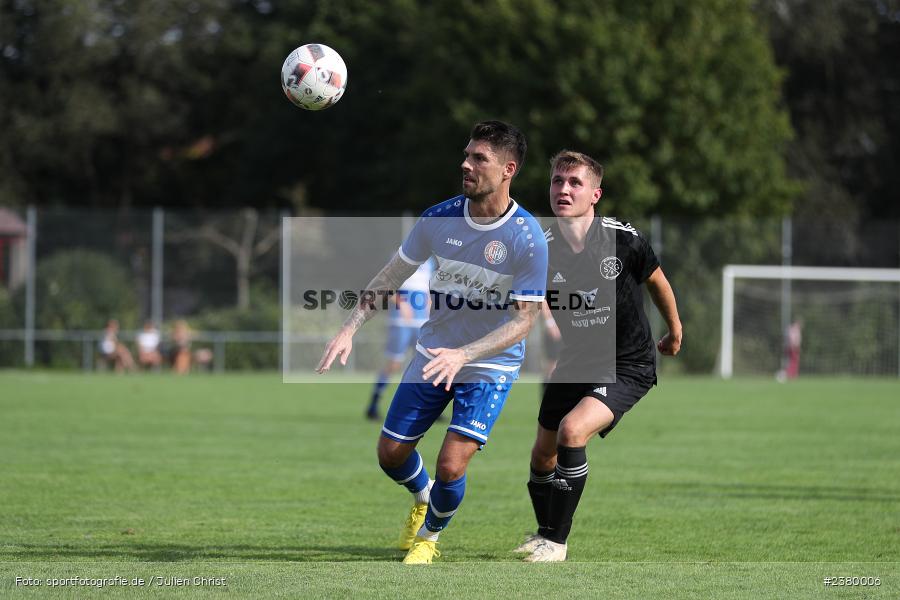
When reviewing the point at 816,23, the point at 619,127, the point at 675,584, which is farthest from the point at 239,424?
the point at 816,23

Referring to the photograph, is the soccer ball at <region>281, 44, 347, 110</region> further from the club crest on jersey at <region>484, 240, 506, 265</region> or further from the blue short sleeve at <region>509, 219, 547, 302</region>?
the blue short sleeve at <region>509, 219, 547, 302</region>

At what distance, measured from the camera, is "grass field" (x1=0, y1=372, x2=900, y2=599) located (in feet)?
19.7

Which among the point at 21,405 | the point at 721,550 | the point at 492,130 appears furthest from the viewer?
the point at 21,405

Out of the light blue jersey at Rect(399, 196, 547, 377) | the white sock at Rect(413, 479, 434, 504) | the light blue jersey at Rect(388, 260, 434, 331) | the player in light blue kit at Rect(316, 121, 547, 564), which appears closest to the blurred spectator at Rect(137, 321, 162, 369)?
the light blue jersey at Rect(388, 260, 434, 331)

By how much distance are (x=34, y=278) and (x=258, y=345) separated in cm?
Result: 535

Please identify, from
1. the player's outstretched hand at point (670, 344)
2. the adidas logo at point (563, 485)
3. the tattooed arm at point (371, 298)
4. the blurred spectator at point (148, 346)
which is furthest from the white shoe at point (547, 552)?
the blurred spectator at point (148, 346)

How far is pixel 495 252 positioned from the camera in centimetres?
671

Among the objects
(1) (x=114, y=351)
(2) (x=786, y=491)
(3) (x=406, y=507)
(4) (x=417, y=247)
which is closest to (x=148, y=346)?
(1) (x=114, y=351)

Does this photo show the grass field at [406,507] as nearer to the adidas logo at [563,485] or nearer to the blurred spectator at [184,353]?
the adidas logo at [563,485]

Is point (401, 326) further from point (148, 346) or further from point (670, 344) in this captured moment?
point (148, 346)

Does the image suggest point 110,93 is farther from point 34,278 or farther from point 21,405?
point 21,405

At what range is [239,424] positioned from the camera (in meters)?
15.4

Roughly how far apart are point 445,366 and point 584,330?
49.3 inches

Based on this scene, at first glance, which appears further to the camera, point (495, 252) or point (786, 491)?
point (786, 491)
